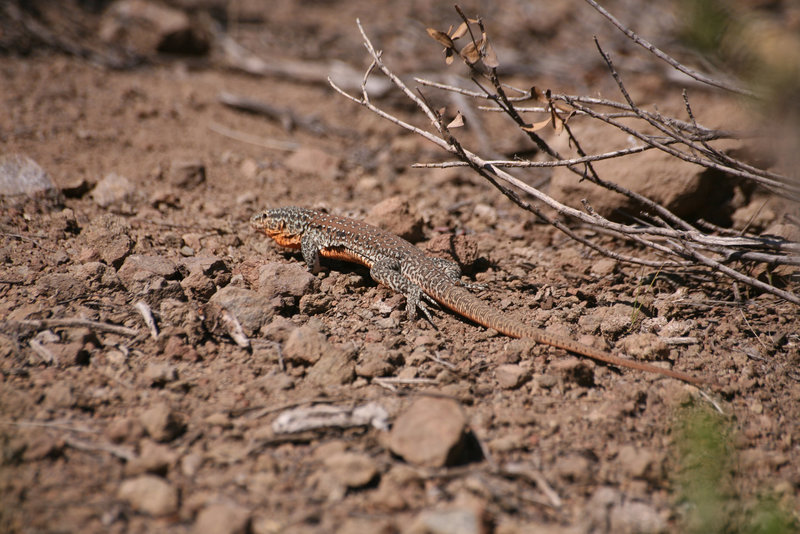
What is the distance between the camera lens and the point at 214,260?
4.88 metres

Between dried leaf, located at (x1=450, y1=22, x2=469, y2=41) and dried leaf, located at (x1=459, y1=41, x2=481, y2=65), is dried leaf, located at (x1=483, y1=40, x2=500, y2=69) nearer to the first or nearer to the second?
dried leaf, located at (x1=459, y1=41, x2=481, y2=65)

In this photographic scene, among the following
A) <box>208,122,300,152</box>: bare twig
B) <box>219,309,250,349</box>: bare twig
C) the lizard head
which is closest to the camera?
<box>219,309,250,349</box>: bare twig

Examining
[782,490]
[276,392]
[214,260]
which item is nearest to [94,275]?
[214,260]

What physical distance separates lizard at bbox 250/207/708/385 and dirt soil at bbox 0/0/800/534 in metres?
0.13

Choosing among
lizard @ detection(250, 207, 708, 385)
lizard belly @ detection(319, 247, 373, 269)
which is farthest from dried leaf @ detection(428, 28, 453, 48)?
lizard belly @ detection(319, 247, 373, 269)

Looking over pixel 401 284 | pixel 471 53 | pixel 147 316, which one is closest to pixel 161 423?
pixel 147 316

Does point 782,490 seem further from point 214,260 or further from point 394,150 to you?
point 394,150

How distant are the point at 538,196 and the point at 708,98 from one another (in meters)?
6.75

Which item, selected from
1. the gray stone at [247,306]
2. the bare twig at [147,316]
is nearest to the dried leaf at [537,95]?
the gray stone at [247,306]

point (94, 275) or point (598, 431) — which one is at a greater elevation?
point (598, 431)

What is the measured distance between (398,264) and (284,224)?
135 cm

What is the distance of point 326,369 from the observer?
3.75 meters

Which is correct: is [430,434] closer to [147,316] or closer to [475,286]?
[475,286]

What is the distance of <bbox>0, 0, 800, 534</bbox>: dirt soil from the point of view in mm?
2889
